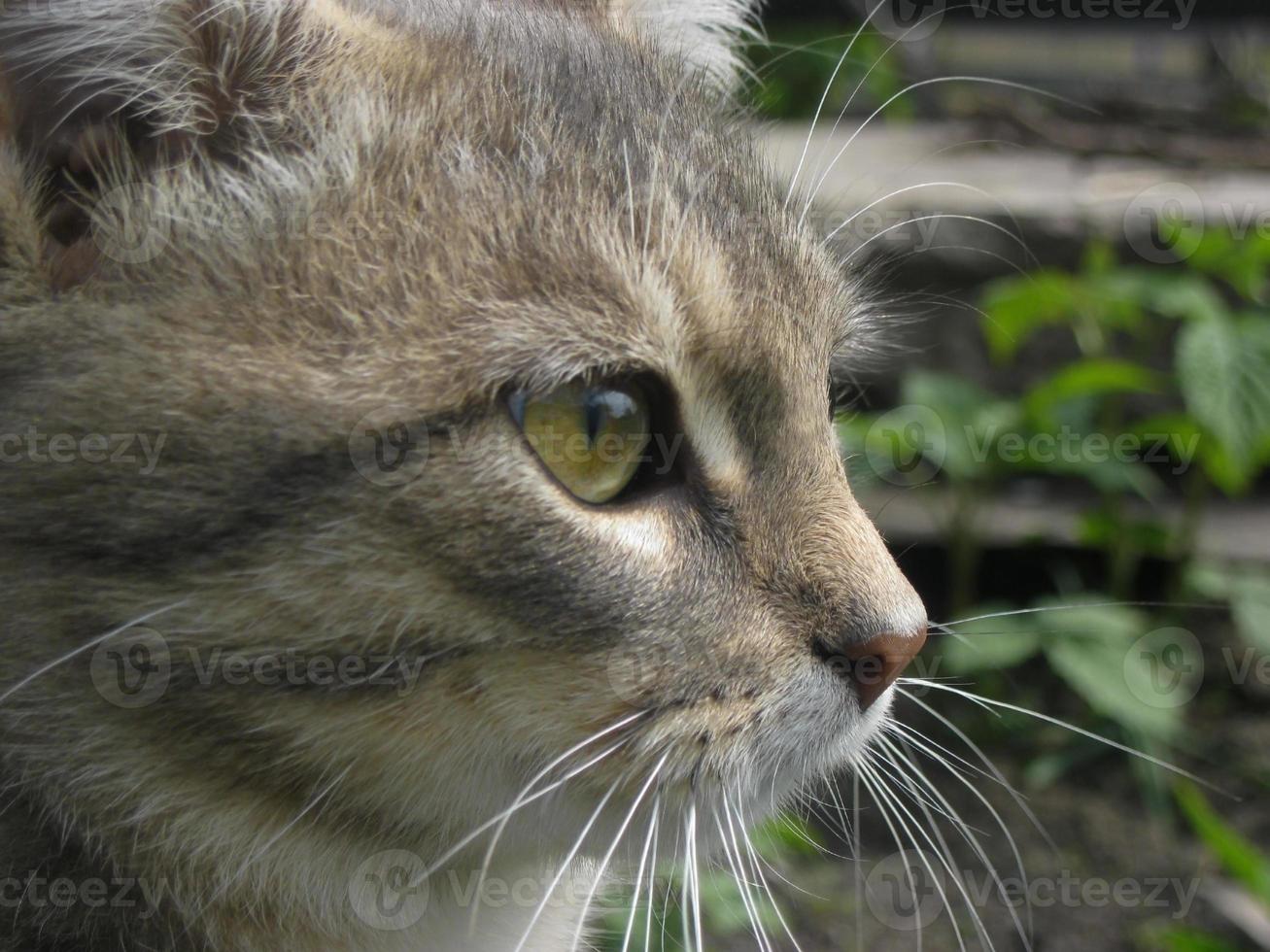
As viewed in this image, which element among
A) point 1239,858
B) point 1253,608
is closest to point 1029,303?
point 1253,608

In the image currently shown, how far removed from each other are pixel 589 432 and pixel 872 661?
1.59 feet

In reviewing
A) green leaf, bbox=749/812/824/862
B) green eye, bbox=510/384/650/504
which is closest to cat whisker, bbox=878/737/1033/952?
green leaf, bbox=749/812/824/862

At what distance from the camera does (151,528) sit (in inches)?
57.2

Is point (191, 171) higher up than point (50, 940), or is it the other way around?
point (191, 171)

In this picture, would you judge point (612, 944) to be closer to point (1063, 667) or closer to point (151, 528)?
point (1063, 667)

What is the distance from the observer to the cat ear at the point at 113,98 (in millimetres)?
1422

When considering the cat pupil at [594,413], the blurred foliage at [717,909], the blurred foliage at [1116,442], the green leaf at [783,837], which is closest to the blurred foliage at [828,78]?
the blurred foliage at [1116,442]

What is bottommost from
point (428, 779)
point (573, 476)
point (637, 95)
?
point (428, 779)

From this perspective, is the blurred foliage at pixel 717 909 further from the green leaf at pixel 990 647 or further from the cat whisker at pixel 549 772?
the cat whisker at pixel 549 772

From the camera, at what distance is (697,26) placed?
2.44 metres

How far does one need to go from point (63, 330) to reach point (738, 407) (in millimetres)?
837

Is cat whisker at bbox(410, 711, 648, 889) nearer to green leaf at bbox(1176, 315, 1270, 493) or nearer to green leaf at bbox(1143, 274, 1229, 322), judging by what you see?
green leaf at bbox(1176, 315, 1270, 493)

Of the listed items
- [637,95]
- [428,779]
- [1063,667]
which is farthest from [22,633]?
[1063,667]

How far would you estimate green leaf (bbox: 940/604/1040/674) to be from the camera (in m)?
3.32
